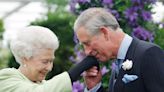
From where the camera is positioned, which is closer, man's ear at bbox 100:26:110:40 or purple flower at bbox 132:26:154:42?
man's ear at bbox 100:26:110:40

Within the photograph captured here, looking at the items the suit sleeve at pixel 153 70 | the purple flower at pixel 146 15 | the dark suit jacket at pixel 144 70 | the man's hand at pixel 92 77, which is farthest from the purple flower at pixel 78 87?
the suit sleeve at pixel 153 70

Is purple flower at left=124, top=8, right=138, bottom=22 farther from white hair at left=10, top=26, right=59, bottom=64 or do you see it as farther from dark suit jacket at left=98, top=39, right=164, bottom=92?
white hair at left=10, top=26, right=59, bottom=64

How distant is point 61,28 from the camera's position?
9.52 metres

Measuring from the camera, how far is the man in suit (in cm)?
379

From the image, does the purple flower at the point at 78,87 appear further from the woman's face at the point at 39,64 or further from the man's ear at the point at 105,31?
the man's ear at the point at 105,31

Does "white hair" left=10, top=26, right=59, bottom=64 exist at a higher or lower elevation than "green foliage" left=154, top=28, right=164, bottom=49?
higher

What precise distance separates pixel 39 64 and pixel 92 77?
374 mm

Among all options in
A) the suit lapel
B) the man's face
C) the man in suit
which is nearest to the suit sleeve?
the man in suit

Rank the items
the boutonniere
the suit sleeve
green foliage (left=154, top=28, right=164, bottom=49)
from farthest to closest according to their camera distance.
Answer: green foliage (left=154, top=28, right=164, bottom=49), the boutonniere, the suit sleeve

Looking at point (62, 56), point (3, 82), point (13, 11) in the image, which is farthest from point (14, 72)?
point (13, 11)

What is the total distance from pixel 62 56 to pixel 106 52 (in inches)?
218

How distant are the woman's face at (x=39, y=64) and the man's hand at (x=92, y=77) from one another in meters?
0.26

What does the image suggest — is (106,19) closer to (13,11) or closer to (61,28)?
(61,28)

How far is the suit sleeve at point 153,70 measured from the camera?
3.72 metres
